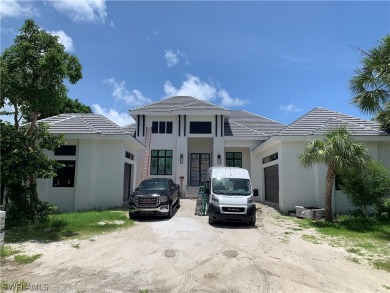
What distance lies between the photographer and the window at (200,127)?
79.9ft

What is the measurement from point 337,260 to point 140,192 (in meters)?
8.59

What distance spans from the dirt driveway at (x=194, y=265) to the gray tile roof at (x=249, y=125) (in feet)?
46.8

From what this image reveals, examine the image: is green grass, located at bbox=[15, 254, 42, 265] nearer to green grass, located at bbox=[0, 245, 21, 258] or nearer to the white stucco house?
green grass, located at bbox=[0, 245, 21, 258]

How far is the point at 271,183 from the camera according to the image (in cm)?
1886

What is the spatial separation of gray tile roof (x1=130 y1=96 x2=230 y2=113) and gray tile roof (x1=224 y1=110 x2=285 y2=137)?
2.23 meters

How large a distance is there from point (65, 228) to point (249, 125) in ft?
62.0

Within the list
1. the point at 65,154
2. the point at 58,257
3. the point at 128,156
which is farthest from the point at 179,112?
the point at 58,257

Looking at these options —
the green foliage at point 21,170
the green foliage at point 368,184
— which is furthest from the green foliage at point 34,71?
the green foliage at point 368,184

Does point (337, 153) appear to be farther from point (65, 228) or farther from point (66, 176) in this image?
point (66, 176)

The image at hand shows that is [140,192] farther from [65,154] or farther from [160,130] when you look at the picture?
[160,130]

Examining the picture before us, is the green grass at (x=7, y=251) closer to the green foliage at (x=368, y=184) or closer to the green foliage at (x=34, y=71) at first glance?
the green foliage at (x=34, y=71)

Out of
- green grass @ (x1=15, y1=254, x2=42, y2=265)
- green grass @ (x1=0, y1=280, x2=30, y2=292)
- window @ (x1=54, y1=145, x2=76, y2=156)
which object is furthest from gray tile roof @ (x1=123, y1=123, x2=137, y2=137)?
green grass @ (x1=0, y1=280, x2=30, y2=292)

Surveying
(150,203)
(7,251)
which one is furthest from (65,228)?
(150,203)

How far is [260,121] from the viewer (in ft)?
90.6
